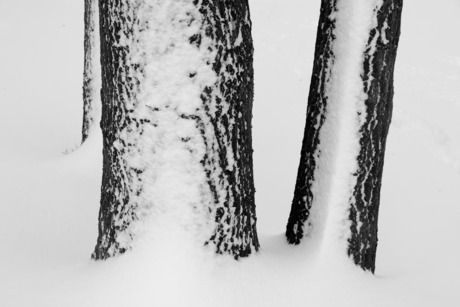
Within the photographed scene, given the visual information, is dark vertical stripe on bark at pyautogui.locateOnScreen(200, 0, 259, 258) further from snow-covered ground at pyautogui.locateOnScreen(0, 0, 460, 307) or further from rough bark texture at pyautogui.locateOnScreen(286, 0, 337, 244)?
rough bark texture at pyautogui.locateOnScreen(286, 0, 337, 244)

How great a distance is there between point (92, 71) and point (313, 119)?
339cm

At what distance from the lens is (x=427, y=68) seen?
28.6 feet

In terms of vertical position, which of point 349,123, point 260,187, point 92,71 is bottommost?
point 260,187

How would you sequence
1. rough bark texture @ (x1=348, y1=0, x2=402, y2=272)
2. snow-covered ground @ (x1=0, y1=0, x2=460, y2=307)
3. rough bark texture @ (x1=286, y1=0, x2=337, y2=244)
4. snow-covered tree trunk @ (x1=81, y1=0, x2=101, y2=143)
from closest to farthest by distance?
snow-covered ground @ (x1=0, y1=0, x2=460, y2=307)
rough bark texture @ (x1=348, y1=0, x2=402, y2=272)
rough bark texture @ (x1=286, y1=0, x2=337, y2=244)
snow-covered tree trunk @ (x1=81, y1=0, x2=101, y2=143)

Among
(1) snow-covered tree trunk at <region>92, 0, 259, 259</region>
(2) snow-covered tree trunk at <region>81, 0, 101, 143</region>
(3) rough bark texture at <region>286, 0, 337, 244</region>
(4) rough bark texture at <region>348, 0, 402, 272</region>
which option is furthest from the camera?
(2) snow-covered tree trunk at <region>81, 0, 101, 143</region>

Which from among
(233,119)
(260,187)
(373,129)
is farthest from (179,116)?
(260,187)

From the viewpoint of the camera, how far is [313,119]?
2389mm

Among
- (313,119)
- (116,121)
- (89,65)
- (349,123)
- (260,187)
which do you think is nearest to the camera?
(116,121)

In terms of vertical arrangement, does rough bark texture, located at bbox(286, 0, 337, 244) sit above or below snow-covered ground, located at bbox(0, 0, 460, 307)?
above

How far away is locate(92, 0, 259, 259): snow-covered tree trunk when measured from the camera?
185cm

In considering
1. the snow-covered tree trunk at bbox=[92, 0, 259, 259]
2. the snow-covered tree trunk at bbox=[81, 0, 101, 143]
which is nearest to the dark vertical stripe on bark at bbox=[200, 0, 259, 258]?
the snow-covered tree trunk at bbox=[92, 0, 259, 259]

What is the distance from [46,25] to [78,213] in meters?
7.85

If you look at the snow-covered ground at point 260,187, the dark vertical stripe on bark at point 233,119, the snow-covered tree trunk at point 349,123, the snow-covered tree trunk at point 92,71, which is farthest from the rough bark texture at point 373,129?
the snow-covered tree trunk at point 92,71

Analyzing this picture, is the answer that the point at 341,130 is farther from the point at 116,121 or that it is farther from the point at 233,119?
the point at 116,121
